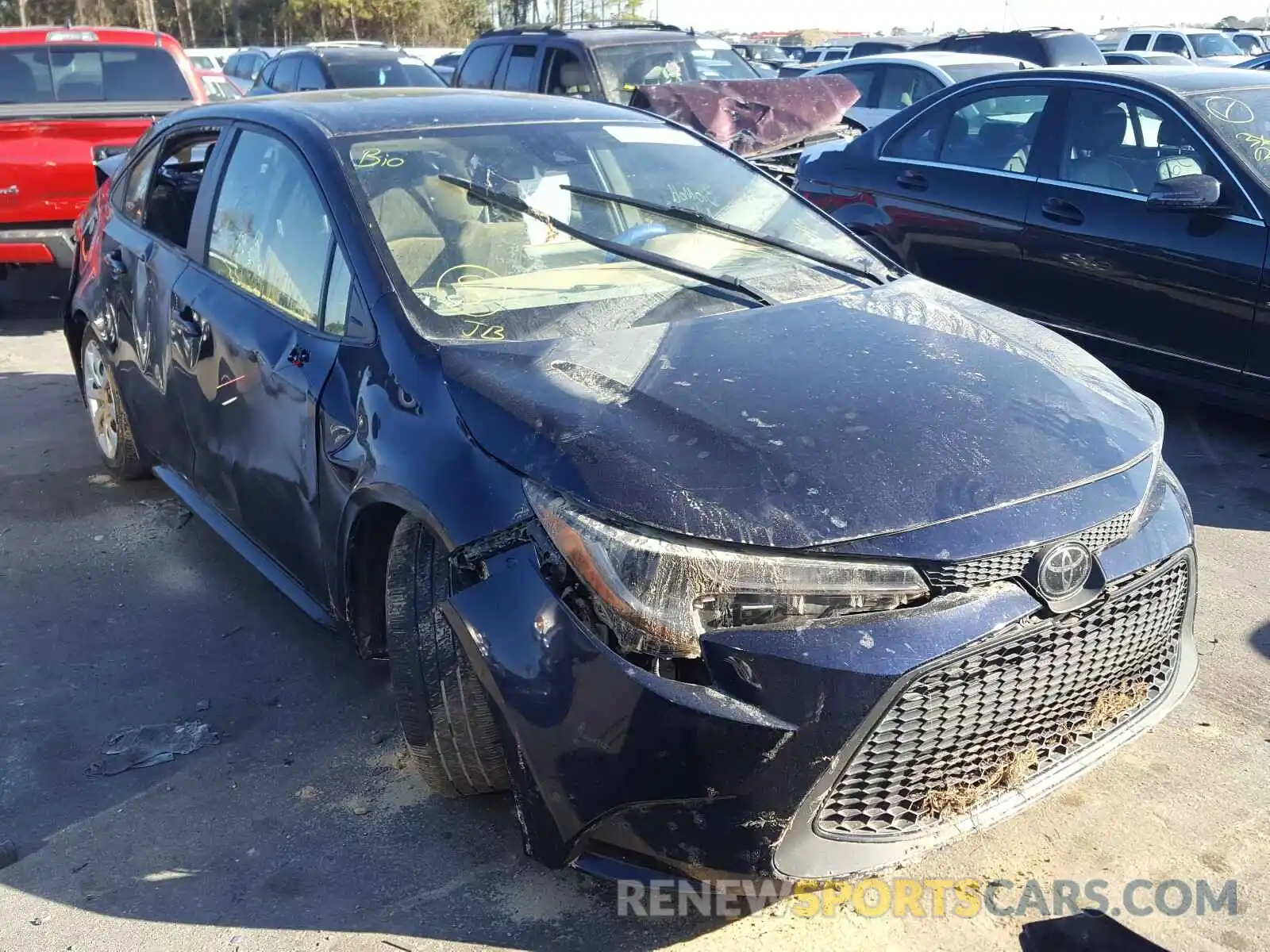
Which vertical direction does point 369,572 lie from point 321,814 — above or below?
above

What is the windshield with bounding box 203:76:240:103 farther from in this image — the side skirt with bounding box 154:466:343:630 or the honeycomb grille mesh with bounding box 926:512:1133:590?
the honeycomb grille mesh with bounding box 926:512:1133:590

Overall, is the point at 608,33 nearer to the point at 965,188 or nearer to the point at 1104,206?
the point at 965,188

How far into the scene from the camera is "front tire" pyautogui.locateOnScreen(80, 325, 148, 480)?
483 cm

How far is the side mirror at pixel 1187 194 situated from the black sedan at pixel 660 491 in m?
2.02

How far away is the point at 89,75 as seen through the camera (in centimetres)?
834

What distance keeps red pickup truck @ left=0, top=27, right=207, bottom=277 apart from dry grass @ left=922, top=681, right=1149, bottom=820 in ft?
20.4

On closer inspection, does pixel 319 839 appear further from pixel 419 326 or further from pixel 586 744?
pixel 419 326

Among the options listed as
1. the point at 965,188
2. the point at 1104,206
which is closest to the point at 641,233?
the point at 1104,206

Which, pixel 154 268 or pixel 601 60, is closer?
pixel 154 268

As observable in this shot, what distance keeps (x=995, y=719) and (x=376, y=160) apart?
7.49 ft

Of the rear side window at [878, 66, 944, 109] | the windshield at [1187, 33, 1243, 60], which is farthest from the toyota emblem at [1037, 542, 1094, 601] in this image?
the windshield at [1187, 33, 1243, 60]

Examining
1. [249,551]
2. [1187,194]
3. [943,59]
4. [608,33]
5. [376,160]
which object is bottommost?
[249,551]

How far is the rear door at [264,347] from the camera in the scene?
3.22 meters

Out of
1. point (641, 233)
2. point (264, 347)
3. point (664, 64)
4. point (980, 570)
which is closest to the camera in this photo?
point (980, 570)
